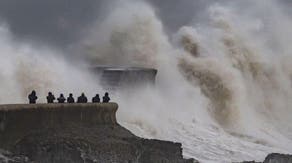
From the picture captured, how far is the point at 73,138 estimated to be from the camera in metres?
11.6

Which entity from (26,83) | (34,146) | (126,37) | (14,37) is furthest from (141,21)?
(34,146)

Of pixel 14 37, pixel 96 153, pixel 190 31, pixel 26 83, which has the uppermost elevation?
pixel 190 31

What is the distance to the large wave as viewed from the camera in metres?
16.6

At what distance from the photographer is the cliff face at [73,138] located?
11.1 m

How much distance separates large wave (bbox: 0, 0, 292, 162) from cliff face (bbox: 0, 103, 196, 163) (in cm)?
259

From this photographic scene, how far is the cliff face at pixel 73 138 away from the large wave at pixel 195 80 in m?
2.59

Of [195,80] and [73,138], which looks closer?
[73,138]

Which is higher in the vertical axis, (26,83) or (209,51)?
(209,51)

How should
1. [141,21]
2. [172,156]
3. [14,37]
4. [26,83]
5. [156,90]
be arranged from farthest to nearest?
[141,21], [156,90], [14,37], [26,83], [172,156]

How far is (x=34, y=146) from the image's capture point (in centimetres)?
1117

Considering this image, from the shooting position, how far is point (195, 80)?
2253 centimetres

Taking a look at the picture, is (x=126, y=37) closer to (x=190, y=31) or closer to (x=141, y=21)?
(x=141, y=21)

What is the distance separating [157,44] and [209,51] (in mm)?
2200

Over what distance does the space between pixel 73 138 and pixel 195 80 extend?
37.0ft
